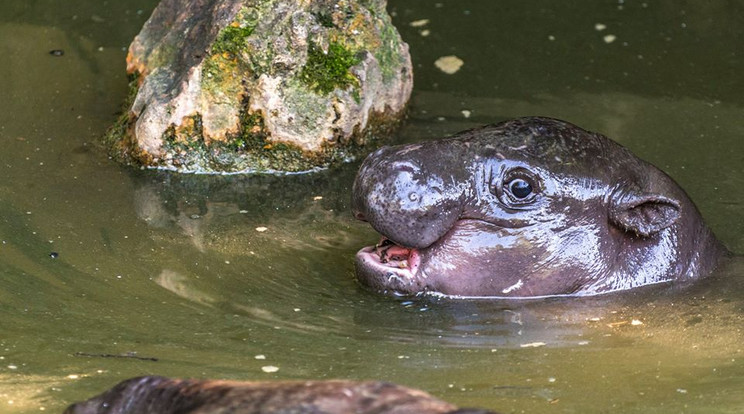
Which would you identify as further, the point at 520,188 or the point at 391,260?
the point at 391,260

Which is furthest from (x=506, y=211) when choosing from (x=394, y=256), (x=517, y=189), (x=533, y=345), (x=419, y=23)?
(x=419, y=23)

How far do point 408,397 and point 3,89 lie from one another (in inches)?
241

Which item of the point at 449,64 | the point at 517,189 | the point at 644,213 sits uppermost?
the point at 517,189

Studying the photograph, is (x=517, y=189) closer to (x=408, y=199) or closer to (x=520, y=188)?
(x=520, y=188)

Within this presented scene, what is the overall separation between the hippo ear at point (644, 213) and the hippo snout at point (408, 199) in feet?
2.67

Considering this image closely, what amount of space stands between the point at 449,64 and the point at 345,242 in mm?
2884

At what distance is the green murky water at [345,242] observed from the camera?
5.26 m

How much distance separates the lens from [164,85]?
8.02 meters

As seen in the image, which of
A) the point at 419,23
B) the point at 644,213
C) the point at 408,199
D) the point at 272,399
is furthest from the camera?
the point at 419,23

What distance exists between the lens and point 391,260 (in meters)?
6.48

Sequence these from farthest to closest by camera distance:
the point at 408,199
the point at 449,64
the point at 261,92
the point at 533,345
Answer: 1. the point at 449,64
2. the point at 261,92
3. the point at 408,199
4. the point at 533,345

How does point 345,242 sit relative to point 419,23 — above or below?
above

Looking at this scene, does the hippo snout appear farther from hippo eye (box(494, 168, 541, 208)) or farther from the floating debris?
the floating debris

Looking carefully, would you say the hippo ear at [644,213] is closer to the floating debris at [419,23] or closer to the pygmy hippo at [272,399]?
the pygmy hippo at [272,399]
